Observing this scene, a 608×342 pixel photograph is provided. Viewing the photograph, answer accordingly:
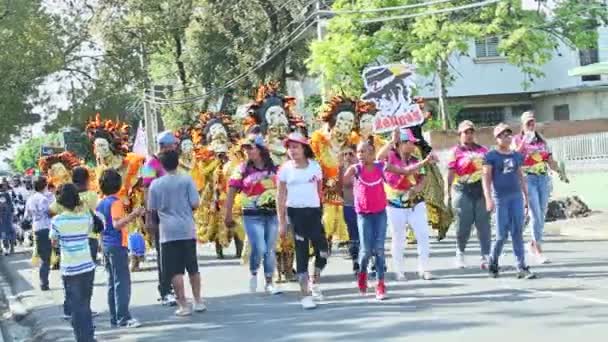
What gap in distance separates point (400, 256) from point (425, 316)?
97.5 inches

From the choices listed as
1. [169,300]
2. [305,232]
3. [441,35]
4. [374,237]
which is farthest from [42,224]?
[441,35]

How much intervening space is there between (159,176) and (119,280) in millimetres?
1995

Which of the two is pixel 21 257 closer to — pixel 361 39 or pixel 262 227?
pixel 361 39

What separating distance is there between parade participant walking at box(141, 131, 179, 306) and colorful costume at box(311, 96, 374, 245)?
1964 millimetres

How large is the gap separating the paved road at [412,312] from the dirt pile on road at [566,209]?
6147 millimetres

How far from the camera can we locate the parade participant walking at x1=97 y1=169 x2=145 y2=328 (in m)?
9.71

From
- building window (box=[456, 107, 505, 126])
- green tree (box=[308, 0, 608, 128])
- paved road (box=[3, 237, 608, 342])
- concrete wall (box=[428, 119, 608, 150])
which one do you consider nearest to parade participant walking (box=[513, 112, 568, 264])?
paved road (box=[3, 237, 608, 342])

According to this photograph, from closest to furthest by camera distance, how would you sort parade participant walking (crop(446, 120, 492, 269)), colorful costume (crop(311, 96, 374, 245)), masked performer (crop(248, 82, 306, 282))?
1. parade participant walking (crop(446, 120, 492, 269))
2. masked performer (crop(248, 82, 306, 282))
3. colorful costume (crop(311, 96, 374, 245))

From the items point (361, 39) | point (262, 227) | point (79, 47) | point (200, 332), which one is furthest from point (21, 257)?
point (79, 47)

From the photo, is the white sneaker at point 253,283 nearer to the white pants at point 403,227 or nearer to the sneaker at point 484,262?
the white pants at point 403,227

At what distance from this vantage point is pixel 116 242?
32.2ft

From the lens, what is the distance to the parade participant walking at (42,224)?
14.2 m

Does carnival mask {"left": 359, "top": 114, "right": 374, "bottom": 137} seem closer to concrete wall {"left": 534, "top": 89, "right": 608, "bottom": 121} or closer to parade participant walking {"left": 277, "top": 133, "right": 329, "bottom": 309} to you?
parade participant walking {"left": 277, "top": 133, "right": 329, "bottom": 309}

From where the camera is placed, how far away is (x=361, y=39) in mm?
28922
